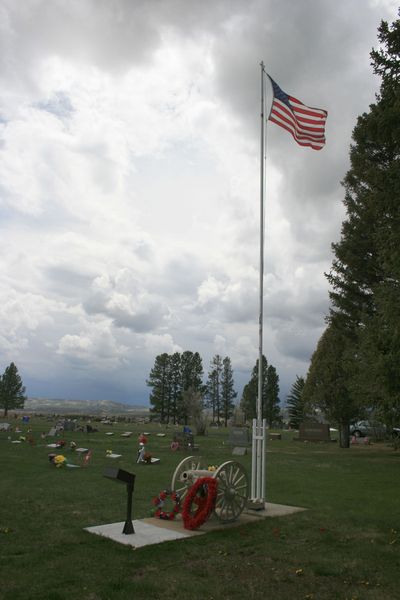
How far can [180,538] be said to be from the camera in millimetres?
7859

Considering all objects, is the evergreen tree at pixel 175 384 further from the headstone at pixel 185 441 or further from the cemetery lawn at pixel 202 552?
the cemetery lawn at pixel 202 552

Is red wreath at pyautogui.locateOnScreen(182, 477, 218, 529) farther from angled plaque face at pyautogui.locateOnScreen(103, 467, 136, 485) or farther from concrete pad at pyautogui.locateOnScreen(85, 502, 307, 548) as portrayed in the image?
angled plaque face at pyautogui.locateOnScreen(103, 467, 136, 485)

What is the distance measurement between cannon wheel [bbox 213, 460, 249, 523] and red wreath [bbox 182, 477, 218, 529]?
0.30 m

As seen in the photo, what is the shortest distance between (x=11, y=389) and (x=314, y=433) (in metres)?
52.9

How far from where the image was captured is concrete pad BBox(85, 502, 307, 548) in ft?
25.3

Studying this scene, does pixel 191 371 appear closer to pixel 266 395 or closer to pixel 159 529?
pixel 266 395

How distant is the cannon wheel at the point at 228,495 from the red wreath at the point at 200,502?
301 millimetres

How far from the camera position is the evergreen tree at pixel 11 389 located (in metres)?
73.4

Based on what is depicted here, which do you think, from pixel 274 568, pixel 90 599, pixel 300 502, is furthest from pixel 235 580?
pixel 300 502

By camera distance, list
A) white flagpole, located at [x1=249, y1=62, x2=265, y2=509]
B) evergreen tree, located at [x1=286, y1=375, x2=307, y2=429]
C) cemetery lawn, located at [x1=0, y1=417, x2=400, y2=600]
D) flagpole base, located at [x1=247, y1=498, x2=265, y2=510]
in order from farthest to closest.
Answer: evergreen tree, located at [x1=286, y1=375, x2=307, y2=429]
white flagpole, located at [x1=249, y1=62, x2=265, y2=509]
flagpole base, located at [x1=247, y1=498, x2=265, y2=510]
cemetery lawn, located at [x1=0, y1=417, x2=400, y2=600]

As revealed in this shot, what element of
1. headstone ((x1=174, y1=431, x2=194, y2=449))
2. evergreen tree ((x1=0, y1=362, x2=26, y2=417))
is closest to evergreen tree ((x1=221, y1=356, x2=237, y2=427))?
evergreen tree ((x1=0, y1=362, x2=26, y2=417))

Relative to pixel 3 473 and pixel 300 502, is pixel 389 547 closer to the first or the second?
pixel 300 502

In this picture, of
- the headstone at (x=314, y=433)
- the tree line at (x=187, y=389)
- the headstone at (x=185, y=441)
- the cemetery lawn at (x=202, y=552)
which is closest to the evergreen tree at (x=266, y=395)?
the tree line at (x=187, y=389)

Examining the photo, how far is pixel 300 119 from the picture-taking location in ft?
38.2
